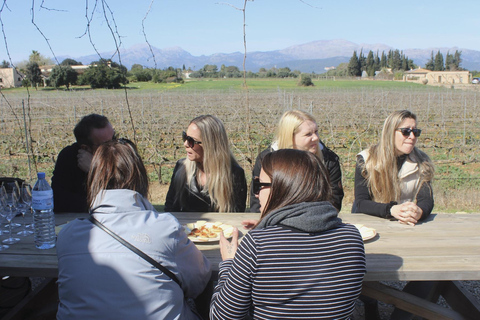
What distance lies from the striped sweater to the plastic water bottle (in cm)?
104

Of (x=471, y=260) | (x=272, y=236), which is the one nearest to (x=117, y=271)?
(x=272, y=236)

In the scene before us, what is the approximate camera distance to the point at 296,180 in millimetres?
1333

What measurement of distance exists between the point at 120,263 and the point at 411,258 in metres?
1.28

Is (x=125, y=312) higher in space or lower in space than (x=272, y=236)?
lower

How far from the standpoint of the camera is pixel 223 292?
137 cm

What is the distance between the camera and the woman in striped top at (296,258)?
1250 mm

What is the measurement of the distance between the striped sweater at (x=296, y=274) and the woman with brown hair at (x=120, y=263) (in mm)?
214

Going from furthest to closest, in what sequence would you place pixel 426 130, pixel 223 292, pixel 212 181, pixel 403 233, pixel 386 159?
pixel 426 130 < pixel 212 181 < pixel 386 159 < pixel 403 233 < pixel 223 292

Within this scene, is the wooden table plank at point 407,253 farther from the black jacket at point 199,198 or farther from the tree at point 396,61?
the tree at point 396,61

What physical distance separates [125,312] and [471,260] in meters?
1.48

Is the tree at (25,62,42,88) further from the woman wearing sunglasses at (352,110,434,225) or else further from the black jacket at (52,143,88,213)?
the woman wearing sunglasses at (352,110,434,225)

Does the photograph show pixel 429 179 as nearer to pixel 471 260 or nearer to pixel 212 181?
pixel 471 260

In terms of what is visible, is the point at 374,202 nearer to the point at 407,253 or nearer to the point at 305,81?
the point at 407,253

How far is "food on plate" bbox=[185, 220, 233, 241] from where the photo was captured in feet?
6.63
